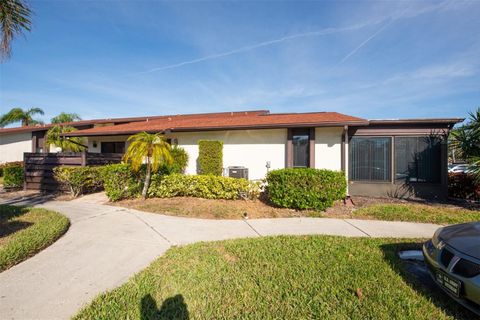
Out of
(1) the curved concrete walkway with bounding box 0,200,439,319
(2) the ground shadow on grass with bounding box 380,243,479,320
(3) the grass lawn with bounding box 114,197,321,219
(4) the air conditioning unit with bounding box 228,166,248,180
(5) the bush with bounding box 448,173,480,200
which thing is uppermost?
(4) the air conditioning unit with bounding box 228,166,248,180

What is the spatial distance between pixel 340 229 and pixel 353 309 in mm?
2983

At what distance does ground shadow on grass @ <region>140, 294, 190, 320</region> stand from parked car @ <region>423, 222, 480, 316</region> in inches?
107

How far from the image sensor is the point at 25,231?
4.63 m

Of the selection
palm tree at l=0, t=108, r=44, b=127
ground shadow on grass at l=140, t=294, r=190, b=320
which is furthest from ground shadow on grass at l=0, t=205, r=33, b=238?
palm tree at l=0, t=108, r=44, b=127

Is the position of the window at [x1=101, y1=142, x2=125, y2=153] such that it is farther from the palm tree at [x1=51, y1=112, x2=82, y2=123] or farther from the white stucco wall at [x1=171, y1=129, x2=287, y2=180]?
the palm tree at [x1=51, y1=112, x2=82, y2=123]

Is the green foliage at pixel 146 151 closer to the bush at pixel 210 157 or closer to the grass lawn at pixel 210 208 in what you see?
the grass lawn at pixel 210 208

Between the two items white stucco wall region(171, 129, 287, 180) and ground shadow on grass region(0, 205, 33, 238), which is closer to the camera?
ground shadow on grass region(0, 205, 33, 238)

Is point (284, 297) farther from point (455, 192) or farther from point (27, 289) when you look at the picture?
point (455, 192)

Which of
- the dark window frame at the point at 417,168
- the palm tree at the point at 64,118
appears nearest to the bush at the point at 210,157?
the dark window frame at the point at 417,168

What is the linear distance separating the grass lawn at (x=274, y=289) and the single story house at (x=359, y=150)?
5725 mm

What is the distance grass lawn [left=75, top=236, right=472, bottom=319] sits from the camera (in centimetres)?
241

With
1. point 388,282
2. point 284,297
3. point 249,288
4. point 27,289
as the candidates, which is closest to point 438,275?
point 388,282

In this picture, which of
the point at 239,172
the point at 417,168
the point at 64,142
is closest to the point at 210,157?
the point at 239,172

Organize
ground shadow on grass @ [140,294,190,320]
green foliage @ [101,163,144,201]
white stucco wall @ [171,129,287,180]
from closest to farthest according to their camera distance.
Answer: ground shadow on grass @ [140,294,190,320], green foliage @ [101,163,144,201], white stucco wall @ [171,129,287,180]
